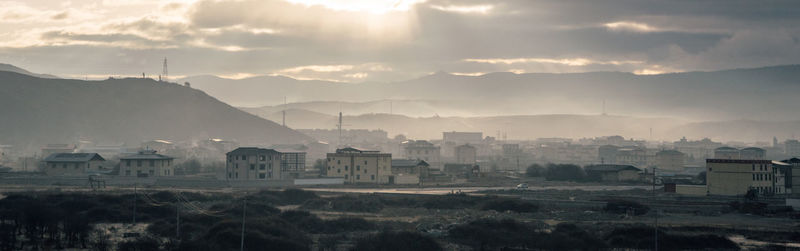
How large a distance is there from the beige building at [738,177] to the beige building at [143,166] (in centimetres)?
5377

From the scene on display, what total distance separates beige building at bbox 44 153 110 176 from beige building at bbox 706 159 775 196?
62591 millimetres

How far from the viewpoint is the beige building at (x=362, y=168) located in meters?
93.6

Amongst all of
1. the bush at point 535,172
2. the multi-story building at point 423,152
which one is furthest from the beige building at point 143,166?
the multi-story building at point 423,152

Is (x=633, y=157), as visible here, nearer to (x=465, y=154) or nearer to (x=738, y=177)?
(x=465, y=154)

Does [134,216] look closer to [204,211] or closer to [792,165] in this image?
[204,211]

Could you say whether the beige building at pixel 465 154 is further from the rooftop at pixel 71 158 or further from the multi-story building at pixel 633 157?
the rooftop at pixel 71 158

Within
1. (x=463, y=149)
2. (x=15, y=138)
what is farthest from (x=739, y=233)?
(x=15, y=138)

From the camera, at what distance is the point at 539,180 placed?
334ft

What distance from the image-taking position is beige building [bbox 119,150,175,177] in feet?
299

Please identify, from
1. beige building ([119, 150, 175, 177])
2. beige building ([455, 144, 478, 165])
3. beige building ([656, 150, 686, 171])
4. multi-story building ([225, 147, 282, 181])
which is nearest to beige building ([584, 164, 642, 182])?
multi-story building ([225, 147, 282, 181])

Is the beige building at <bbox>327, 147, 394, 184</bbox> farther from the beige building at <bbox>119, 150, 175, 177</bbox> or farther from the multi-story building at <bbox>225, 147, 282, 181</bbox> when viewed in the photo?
the beige building at <bbox>119, 150, 175, 177</bbox>

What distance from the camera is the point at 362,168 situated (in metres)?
94.1

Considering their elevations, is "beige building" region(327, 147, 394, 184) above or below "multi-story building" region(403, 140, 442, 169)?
below

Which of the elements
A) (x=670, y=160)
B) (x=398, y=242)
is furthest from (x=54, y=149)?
(x=398, y=242)
